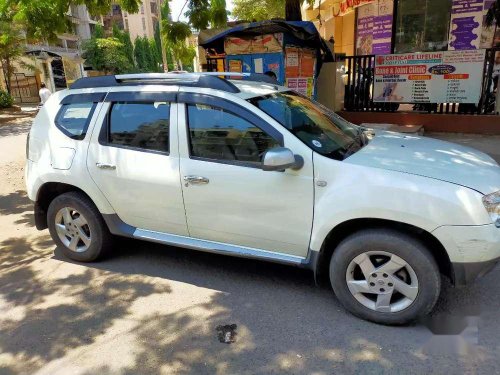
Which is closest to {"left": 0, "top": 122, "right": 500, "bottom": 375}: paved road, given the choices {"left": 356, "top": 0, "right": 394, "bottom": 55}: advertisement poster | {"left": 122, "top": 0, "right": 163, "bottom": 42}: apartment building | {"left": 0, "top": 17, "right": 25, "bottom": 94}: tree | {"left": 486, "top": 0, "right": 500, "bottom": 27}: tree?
{"left": 486, "top": 0, "right": 500, "bottom": 27}: tree

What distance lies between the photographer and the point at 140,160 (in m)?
3.65

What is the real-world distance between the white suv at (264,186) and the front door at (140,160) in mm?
11

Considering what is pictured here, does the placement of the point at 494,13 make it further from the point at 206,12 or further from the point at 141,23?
the point at 141,23

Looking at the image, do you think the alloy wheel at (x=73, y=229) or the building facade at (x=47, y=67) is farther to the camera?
the building facade at (x=47, y=67)

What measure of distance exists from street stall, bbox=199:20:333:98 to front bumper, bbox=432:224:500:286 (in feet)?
18.6

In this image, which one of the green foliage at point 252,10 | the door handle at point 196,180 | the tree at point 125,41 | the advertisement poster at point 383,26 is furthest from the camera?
the tree at point 125,41

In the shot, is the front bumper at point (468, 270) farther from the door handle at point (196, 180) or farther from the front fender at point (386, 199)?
the door handle at point (196, 180)

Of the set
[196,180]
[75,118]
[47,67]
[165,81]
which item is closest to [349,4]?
[165,81]

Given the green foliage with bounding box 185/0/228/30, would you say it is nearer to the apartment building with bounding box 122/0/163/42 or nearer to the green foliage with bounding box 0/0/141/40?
the green foliage with bounding box 0/0/141/40

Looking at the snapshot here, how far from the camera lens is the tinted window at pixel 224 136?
3262 mm

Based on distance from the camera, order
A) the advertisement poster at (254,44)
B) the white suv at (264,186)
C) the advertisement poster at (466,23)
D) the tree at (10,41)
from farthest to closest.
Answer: the tree at (10,41) < the advertisement poster at (466,23) < the advertisement poster at (254,44) < the white suv at (264,186)

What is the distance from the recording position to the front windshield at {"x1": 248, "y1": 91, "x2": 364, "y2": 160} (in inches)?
127

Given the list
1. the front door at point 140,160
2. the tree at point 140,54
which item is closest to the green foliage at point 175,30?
the front door at point 140,160

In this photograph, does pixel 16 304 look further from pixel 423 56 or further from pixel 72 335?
pixel 423 56
